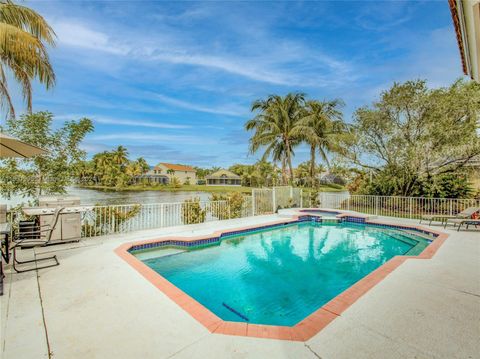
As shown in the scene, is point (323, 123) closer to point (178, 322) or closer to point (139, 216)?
point (139, 216)

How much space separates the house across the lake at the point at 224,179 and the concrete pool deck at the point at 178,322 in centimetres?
5872

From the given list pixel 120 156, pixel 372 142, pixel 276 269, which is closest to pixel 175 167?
pixel 120 156

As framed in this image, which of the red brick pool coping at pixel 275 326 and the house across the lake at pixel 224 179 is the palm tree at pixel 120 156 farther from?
the red brick pool coping at pixel 275 326

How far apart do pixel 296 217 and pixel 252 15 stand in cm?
805

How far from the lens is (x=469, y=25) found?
214 cm

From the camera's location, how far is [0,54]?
5.93 meters

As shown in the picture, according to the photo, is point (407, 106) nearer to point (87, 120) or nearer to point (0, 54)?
point (87, 120)

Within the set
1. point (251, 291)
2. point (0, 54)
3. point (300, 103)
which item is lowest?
point (251, 291)

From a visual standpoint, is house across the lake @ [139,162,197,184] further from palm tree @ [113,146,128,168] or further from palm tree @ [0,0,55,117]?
palm tree @ [0,0,55,117]

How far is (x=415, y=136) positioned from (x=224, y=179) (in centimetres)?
5285

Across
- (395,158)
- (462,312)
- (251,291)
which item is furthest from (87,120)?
(395,158)

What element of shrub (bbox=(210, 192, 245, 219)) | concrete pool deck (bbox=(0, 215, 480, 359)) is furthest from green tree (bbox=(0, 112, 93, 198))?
shrub (bbox=(210, 192, 245, 219))

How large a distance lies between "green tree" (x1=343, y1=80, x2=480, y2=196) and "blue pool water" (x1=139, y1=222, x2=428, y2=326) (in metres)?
5.65

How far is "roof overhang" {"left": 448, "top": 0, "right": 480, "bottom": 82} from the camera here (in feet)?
6.19
